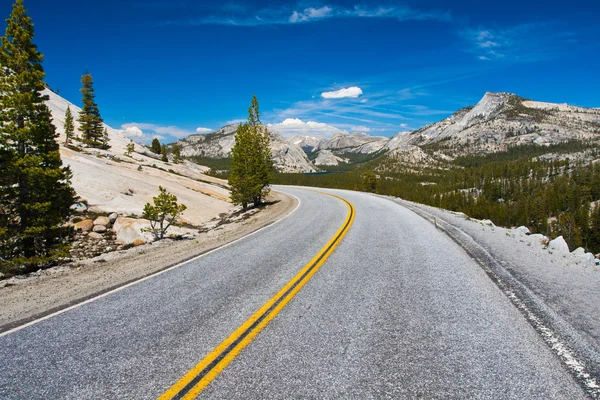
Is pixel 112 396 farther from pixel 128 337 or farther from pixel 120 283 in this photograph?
pixel 120 283

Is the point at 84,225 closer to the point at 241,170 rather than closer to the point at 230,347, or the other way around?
the point at 241,170

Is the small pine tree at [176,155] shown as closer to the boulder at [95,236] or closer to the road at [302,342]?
the boulder at [95,236]

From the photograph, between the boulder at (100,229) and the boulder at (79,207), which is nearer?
the boulder at (100,229)

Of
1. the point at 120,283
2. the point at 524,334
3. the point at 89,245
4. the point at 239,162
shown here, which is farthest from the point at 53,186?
the point at 524,334

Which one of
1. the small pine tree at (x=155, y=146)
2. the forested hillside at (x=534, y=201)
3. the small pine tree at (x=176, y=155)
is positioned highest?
the small pine tree at (x=155, y=146)

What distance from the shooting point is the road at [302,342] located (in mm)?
3320

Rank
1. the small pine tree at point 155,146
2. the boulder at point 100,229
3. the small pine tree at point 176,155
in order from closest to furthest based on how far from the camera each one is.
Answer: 1. the boulder at point 100,229
2. the small pine tree at point 176,155
3. the small pine tree at point 155,146

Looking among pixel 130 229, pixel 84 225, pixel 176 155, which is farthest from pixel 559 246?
pixel 176 155

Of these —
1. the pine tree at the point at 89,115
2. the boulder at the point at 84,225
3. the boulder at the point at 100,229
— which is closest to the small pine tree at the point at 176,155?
the pine tree at the point at 89,115

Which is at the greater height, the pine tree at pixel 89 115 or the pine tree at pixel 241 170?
the pine tree at pixel 89 115

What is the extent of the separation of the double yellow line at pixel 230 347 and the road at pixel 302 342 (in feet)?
0.14

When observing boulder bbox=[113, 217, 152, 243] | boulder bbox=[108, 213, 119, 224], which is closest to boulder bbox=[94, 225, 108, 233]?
boulder bbox=[113, 217, 152, 243]

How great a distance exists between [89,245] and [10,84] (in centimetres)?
783

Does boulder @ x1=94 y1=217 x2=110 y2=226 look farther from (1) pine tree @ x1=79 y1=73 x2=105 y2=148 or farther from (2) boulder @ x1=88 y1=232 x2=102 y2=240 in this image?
(1) pine tree @ x1=79 y1=73 x2=105 y2=148
